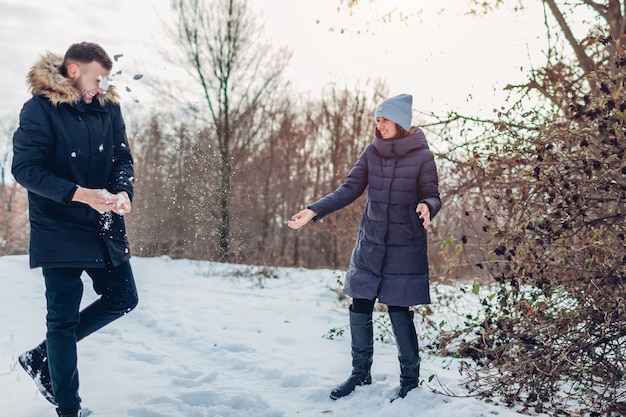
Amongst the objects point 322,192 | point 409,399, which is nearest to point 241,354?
point 409,399

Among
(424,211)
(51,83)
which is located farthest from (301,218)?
(51,83)

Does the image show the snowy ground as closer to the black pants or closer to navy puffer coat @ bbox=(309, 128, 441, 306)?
the black pants

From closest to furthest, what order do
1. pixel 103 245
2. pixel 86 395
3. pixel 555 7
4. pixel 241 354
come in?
pixel 103 245
pixel 86 395
pixel 241 354
pixel 555 7

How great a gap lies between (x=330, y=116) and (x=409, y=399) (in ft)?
69.0

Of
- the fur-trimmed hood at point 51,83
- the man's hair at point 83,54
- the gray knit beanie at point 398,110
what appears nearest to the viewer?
the fur-trimmed hood at point 51,83

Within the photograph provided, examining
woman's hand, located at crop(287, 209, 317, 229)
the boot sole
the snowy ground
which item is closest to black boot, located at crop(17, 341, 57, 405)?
the boot sole

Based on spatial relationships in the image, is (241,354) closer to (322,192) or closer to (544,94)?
(544,94)

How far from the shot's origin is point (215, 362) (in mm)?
4398

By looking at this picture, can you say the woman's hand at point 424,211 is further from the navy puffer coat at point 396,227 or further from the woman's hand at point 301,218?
the woman's hand at point 301,218

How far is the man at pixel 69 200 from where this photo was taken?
2.73 metres

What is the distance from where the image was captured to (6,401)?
3.12 m

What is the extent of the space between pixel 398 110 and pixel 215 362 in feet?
8.45

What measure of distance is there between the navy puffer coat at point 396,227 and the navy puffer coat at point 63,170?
1298 millimetres

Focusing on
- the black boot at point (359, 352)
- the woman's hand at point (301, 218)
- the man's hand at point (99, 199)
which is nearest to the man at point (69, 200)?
the man's hand at point (99, 199)
